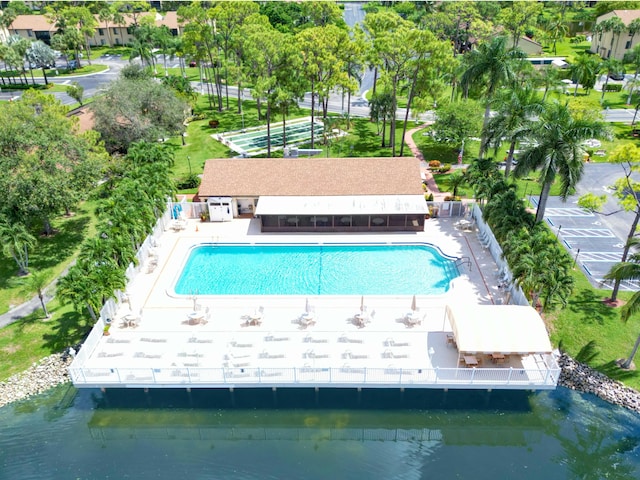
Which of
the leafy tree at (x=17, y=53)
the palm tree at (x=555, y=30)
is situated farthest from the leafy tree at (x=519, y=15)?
the leafy tree at (x=17, y=53)

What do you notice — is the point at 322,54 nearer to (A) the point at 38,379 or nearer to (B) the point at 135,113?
(B) the point at 135,113

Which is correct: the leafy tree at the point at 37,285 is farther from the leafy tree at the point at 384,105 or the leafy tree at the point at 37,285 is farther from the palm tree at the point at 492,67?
the leafy tree at the point at 384,105

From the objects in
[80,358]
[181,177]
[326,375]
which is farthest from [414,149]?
[80,358]

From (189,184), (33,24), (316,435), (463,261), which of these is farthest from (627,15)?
(33,24)

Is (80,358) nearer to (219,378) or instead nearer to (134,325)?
(134,325)

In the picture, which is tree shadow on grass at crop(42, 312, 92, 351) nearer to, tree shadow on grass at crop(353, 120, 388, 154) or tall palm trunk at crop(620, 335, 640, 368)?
tall palm trunk at crop(620, 335, 640, 368)

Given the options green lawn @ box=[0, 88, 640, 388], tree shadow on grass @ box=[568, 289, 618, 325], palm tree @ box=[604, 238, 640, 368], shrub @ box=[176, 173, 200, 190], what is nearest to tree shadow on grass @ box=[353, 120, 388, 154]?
green lawn @ box=[0, 88, 640, 388]
